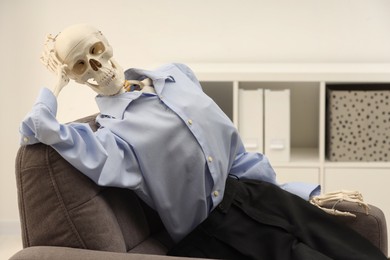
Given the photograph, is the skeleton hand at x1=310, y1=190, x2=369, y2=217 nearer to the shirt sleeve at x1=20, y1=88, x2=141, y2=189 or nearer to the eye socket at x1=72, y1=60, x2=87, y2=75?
the shirt sleeve at x1=20, y1=88, x2=141, y2=189

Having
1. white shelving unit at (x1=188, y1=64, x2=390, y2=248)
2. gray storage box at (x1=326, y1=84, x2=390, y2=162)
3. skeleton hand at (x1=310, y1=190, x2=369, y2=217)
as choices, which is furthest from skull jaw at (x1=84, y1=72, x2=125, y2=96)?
gray storage box at (x1=326, y1=84, x2=390, y2=162)

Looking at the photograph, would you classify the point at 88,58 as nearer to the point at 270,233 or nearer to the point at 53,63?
the point at 53,63

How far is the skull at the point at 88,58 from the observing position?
2.00 metres

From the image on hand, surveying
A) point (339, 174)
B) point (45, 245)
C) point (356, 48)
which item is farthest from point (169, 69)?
point (356, 48)

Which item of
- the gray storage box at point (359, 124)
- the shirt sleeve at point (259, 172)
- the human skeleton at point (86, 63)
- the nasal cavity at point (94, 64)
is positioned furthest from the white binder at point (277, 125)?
the nasal cavity at point (94, 64)

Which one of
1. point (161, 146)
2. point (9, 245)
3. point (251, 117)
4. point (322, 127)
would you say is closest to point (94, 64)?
point (161, 146)

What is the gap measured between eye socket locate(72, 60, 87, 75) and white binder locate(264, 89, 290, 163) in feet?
4.33

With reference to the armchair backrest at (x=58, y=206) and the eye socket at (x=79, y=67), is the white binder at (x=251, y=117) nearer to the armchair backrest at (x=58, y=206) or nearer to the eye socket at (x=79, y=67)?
the eye socket at (x=79, y=67)

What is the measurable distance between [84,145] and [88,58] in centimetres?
31

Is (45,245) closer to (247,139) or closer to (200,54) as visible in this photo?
(247,139)

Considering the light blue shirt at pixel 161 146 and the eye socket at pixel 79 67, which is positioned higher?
the eye socket at pixel 79 67

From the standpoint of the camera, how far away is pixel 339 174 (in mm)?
3236

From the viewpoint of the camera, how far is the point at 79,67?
2.07 m

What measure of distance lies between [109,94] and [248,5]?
1.52m
